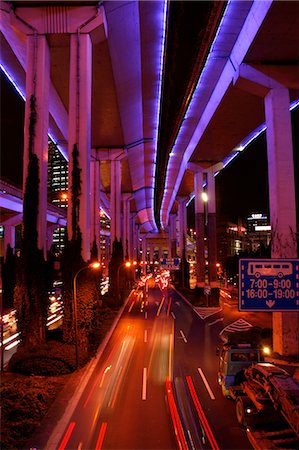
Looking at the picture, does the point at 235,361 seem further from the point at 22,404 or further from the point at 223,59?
the point at 223,59

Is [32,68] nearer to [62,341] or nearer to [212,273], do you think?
[62,341]

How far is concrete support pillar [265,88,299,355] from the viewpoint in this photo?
909 inches

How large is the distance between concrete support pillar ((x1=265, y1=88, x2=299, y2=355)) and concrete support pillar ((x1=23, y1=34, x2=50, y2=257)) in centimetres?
1476

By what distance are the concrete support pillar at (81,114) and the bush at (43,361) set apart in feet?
20.6

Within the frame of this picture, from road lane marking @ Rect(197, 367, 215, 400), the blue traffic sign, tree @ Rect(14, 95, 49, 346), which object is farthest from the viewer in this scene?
tree @ Rect(14, 95, 49, 346)

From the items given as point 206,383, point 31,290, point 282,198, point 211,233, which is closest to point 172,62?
point 282,198

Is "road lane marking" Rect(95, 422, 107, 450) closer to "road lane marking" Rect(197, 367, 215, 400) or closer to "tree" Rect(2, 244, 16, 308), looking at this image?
"road lane marking" Rect(197, 367, 215, 400)

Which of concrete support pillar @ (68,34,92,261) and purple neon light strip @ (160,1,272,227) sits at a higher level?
purple neon light strip @ (160,1,272,227)

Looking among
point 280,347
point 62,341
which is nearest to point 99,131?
point 62,341

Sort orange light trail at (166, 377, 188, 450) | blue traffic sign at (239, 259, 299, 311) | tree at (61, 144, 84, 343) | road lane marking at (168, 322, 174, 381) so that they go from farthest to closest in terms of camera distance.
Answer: tree at (61, 144, 84, 343), road lane marking at (168, 322, 174, 381), orange light trail at (166, 377, 188, 450), blue traffic sign at (239, 259, 299, 311)

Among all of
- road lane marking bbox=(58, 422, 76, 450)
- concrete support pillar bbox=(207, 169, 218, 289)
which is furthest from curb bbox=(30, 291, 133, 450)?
concrete support pillar bbox=(207, 169, 218, 289)

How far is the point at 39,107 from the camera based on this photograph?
77.4 ft

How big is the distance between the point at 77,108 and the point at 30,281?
11637 mm

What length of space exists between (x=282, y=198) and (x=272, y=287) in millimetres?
15526
